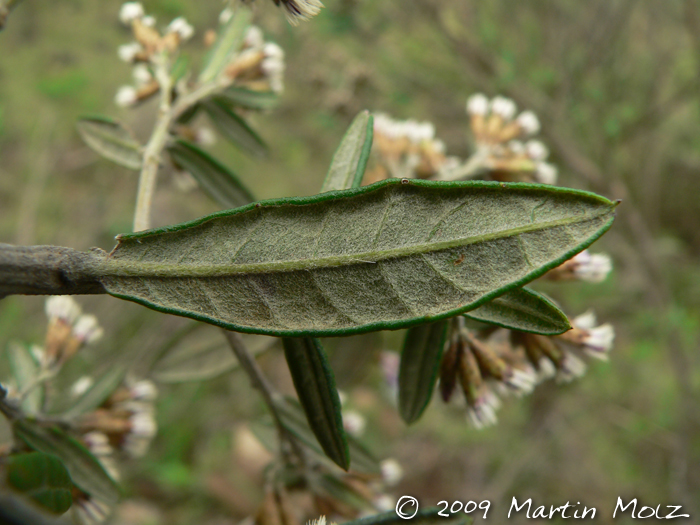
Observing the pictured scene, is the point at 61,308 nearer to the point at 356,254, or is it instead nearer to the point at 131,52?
the point at 131,52

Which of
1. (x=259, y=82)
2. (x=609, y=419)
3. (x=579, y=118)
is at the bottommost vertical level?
(x=609, y=419)

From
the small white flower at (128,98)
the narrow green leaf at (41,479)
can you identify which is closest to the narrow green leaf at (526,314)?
the narrow green leaf at (41,479)

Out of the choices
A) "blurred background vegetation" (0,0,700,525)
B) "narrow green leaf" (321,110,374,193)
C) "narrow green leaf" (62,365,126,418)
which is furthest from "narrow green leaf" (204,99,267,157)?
"blurred background vegetation" (0,0,700,525)

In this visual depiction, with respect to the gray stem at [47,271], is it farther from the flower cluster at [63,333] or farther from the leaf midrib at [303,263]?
the flower cluster at [63,333]

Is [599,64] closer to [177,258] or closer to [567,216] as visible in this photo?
[567,216]

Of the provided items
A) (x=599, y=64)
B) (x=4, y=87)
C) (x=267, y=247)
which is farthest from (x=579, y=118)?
(x=4, y=87)
